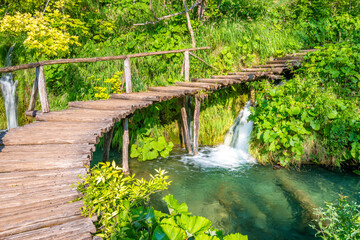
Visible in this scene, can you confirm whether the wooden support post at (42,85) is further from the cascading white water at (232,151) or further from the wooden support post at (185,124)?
the cascading white water at (232,151)

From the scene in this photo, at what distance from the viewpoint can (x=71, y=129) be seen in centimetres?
392

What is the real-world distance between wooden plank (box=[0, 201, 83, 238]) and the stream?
3198 millimetres

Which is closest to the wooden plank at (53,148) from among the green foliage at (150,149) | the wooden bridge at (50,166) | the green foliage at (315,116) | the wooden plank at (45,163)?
the wooden bridge at (50,166)

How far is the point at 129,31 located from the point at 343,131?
8534 mm

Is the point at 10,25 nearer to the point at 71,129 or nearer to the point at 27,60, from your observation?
the point at 27,60

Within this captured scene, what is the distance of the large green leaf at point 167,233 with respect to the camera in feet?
7.16

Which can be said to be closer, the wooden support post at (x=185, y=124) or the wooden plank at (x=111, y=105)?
the wooden plank at (x=111, y=105)

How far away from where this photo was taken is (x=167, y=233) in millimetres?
2203

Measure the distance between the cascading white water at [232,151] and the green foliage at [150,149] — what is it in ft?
2.03

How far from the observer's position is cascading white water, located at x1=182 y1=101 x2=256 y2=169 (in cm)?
722

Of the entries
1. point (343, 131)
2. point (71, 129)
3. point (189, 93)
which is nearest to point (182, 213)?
point (71, 129)

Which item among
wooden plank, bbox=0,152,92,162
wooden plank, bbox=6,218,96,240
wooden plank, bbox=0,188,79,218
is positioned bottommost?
wooden plank, bbox=6,218,96,240

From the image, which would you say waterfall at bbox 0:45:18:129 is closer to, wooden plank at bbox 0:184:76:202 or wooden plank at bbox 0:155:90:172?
wooden plank at bbox 0:155:90:172

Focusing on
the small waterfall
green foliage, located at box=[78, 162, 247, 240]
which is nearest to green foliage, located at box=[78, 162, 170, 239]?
green foliage, located at box=[78, 162, 247, 240]
